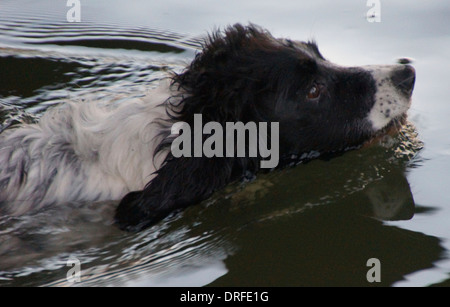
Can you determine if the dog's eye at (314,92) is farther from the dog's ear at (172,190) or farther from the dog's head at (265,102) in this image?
the dog's ear at (172,190)

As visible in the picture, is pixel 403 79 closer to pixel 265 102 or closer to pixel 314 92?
pixel 314 92

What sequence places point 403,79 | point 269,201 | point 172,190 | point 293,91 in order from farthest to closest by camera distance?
point 269,201 < point 403,79 < point 293,91 < point 172,190

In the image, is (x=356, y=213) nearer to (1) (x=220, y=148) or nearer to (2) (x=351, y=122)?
(2) (x=351, y=122)

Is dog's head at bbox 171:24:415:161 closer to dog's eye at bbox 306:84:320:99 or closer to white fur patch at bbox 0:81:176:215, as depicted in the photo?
dog's eye at bbox 306:84:320:99

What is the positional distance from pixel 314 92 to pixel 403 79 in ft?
2.08

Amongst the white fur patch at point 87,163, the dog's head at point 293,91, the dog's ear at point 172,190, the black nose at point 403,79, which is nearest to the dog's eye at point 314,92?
the dog's head at point 293,91

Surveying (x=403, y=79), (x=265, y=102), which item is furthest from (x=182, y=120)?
(x=403, y=79)

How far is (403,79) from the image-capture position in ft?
15.2

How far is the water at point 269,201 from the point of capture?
162 inches

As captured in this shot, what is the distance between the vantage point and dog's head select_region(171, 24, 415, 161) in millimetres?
4293

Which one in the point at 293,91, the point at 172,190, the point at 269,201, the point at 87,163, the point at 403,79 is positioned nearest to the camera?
the point at 172,190

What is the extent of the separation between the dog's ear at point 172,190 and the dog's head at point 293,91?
29 centimetres

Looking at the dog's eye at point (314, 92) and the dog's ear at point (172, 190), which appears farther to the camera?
the dog's eye at point (314, 92)

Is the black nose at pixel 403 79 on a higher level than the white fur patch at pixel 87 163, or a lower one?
higher
